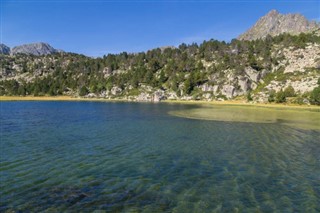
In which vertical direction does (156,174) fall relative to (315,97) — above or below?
below

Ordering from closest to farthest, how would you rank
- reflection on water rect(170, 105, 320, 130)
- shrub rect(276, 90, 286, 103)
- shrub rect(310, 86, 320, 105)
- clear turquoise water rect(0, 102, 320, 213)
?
clear turquoise water rect(0, 102, 320, 213) < reflection on water rect(170, 105, 320, 130) < shrub rect(310, 86, 320, 105) < shrub rect(276, 90, 286, 103)

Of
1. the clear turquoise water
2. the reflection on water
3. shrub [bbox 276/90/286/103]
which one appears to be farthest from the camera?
shrub [bbox 276/90/286/103]

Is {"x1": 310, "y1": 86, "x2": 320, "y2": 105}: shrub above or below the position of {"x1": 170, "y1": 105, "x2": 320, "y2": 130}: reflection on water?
above

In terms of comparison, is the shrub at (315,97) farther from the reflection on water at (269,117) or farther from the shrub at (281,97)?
the reflection on water at (269,117)

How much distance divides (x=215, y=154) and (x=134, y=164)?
35.7ft

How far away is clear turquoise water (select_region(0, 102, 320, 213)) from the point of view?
744 inches

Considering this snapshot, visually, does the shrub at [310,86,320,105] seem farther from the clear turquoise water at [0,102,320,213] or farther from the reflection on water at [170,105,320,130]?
the clear turquoise water at [0,102,320,213]

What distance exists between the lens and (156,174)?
83.8 feet

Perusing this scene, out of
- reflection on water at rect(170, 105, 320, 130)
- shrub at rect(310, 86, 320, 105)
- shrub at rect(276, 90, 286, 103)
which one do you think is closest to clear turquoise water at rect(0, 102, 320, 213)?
reflection on water at rect(170, 105, 320, 130)

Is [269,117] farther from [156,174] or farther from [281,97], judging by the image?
[281,97]

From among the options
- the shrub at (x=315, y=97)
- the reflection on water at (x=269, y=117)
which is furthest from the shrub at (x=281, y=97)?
the reflection on water at (x=269, y=117)

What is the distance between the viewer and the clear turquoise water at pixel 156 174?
62.0 feet

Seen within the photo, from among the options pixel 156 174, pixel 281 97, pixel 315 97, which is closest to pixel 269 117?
pixel 315 97

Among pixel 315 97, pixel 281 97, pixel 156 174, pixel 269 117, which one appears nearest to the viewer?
pixel 156 174
